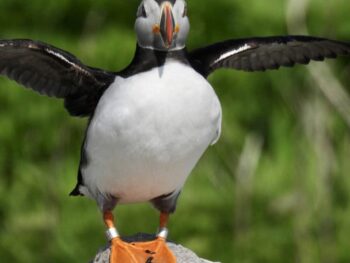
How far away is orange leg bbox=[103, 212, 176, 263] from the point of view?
632 centimetres

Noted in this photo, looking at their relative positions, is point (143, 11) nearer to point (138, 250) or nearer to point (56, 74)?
point (56, 74)

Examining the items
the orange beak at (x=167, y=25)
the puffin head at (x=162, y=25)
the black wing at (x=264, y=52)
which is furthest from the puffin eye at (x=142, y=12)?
the black wing at (x=264, y=52)

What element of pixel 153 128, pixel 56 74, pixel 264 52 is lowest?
pixel 153 128

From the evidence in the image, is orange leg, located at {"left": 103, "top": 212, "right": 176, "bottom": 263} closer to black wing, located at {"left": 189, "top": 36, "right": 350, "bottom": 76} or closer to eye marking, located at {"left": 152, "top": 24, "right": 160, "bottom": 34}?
black wing, located at {"left": 189, "top": 36, "right": 350, "bottom": 76}

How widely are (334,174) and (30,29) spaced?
2.58 m

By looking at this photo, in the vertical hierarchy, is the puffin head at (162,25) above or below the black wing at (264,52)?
above

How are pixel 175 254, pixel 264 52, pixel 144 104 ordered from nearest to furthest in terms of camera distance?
pixel 144 104
pixel 175 254
pixel 264 52

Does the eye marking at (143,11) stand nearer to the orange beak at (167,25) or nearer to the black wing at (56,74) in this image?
the orange beak at (167,25)

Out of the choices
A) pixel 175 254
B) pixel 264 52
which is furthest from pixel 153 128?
pixel 264 52

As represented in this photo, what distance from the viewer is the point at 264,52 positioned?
22.6 feet

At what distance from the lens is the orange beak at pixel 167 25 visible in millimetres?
5965

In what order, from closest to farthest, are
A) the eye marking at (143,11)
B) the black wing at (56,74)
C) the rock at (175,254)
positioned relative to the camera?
the eye marking at (143,11) < the black wing at (56,74) < the rock at (175,254)

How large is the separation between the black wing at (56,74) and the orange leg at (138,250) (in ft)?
1.75

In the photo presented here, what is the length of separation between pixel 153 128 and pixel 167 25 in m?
0.43
